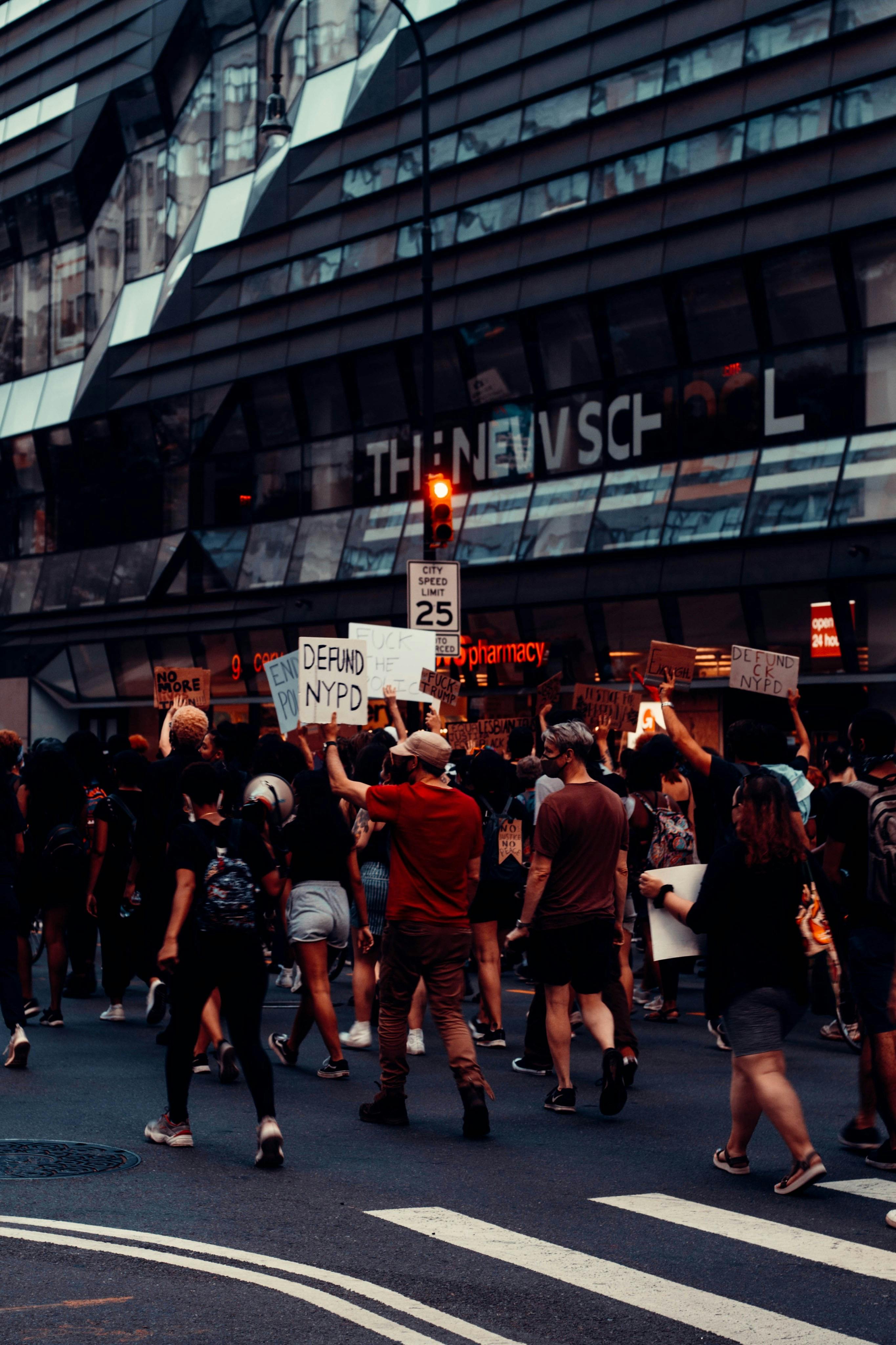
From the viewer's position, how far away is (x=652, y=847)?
12.0 m

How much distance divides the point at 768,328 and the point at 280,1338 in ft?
67.9

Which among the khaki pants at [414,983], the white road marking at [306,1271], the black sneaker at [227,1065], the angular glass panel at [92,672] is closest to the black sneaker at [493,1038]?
the black sneaker at [227,1065]

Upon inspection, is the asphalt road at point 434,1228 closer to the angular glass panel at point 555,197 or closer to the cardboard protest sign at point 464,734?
the cardboard protest sign at point 464,734

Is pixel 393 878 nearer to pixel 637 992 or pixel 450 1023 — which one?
pixel 450 1023

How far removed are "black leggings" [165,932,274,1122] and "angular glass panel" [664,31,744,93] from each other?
1918 cm

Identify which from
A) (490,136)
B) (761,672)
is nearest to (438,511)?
(761,672)

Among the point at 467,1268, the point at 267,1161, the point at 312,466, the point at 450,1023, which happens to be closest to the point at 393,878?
the point at 450,1023

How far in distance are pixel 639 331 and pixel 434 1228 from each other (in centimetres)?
2080

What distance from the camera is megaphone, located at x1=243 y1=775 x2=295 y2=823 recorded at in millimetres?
9906

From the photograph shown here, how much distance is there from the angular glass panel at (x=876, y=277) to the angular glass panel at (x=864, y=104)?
1455mm

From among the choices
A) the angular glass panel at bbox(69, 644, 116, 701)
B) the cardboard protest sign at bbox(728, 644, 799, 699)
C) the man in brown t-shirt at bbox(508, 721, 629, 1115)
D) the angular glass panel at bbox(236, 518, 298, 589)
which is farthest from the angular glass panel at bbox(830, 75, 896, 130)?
the angular glass panel at bbox(69, 644, 116, 701)

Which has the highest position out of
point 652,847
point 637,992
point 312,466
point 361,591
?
point 312,466

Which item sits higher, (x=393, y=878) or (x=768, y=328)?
(x=768, y=328)

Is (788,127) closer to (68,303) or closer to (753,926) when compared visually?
(753,926)
